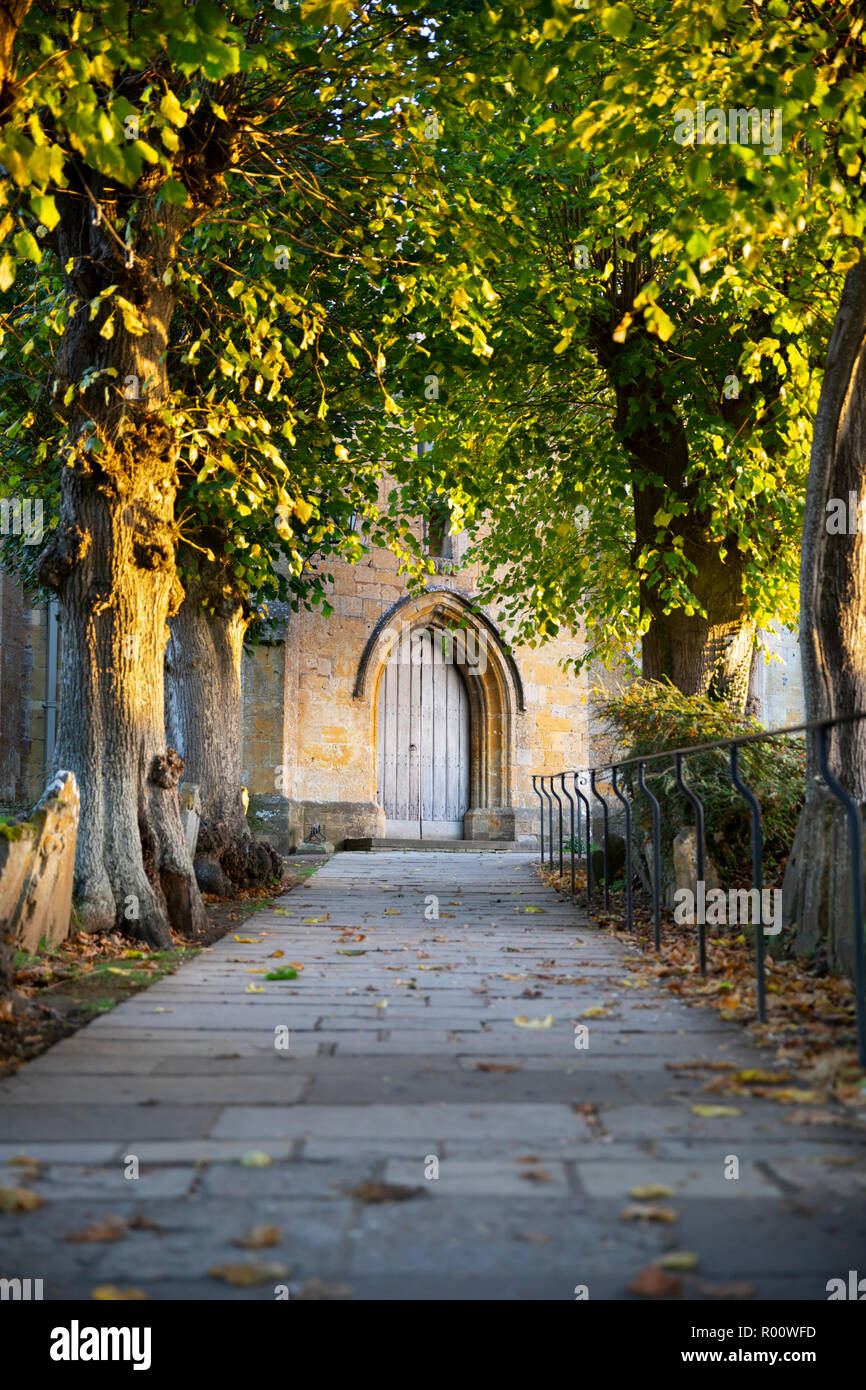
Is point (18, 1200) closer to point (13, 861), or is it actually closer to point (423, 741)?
point (13, 861)

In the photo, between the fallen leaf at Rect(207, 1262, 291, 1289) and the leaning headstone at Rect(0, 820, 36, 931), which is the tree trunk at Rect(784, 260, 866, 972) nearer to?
the leaning headstone at Rect(0, 820, 36, 931)

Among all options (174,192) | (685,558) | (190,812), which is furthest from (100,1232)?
(685,558)

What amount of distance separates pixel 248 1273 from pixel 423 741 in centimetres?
1764

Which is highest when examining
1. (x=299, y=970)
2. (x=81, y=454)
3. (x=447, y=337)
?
(x=447, y=337)

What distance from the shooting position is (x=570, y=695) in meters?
20.3

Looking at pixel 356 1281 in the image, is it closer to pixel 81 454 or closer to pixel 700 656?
pixel 81 454

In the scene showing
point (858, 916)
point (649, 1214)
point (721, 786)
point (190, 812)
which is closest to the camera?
point (649, 1214)

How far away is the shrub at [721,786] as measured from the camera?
8.34 meters

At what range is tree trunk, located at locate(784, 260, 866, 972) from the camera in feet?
20.8

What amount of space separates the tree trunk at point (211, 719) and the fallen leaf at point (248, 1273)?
27.7 ft

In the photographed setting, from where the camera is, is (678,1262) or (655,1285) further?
(678,1262)

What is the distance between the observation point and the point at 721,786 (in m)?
8.28
